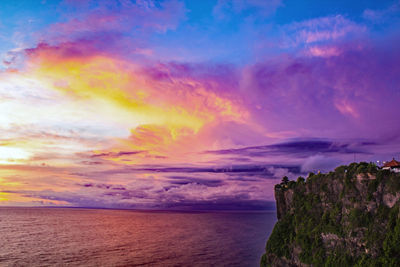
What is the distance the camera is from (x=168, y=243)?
124938 millimetres

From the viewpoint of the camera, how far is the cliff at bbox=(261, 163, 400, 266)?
168 ft

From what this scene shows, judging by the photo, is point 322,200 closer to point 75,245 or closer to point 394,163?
point 394,163

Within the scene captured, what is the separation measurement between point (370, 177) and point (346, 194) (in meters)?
6.69

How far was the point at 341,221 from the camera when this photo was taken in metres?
61.4

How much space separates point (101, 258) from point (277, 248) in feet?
183

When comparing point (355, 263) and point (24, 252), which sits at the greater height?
point (355, 263)

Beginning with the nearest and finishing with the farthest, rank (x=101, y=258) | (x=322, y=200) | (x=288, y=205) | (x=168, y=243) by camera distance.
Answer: (x=322, y=200)
(x=288, y=205)
(x=101, y=258)
(x=168, y=243)

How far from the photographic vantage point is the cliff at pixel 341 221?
51.2 meters

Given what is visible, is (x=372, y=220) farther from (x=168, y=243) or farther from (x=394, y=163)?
(x=168, y=243)

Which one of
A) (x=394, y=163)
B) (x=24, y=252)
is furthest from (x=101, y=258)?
(x=394, y=163)

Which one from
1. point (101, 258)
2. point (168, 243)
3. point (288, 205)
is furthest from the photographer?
point (168, 243)

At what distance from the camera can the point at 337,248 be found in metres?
59.3

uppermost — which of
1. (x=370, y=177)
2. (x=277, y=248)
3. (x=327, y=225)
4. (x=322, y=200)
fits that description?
(x=370, y=177)

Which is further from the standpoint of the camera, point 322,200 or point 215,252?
point 215,252
